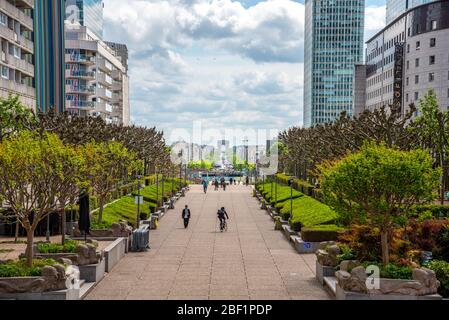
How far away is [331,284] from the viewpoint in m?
22.2

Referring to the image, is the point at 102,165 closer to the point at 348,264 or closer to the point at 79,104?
the point at 348,264

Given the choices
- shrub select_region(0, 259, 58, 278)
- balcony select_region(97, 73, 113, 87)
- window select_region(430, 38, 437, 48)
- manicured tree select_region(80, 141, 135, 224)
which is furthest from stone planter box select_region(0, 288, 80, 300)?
balcony select_region(97, 73, 113, 87)

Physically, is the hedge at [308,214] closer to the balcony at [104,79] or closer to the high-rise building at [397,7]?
the balcony at [104,79]

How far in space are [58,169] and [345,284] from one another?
33.7ft

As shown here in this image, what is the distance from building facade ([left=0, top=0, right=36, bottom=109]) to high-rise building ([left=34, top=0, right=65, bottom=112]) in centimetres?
125

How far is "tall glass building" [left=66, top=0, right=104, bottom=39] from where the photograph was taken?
141875 millimetres

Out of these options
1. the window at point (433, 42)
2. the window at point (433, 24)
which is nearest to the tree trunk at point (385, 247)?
the window at point (433, 42)

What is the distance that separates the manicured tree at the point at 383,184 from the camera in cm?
2184

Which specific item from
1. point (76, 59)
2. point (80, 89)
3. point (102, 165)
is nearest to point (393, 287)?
point (102, 165)

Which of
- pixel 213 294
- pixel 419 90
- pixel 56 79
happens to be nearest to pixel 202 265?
pixel 213 294

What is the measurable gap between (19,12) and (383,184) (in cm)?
5321

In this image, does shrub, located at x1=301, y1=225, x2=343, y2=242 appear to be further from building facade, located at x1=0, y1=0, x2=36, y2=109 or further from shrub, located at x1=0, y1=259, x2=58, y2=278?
building facade, located at x1=0, y1=0, x2=36, y2=109

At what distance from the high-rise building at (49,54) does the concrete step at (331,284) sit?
53333 mm

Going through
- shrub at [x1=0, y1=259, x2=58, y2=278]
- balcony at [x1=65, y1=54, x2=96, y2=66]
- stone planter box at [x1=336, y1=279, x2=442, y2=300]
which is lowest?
stone planter box at [x1=336, y1=279, x2=442, y2=300]
